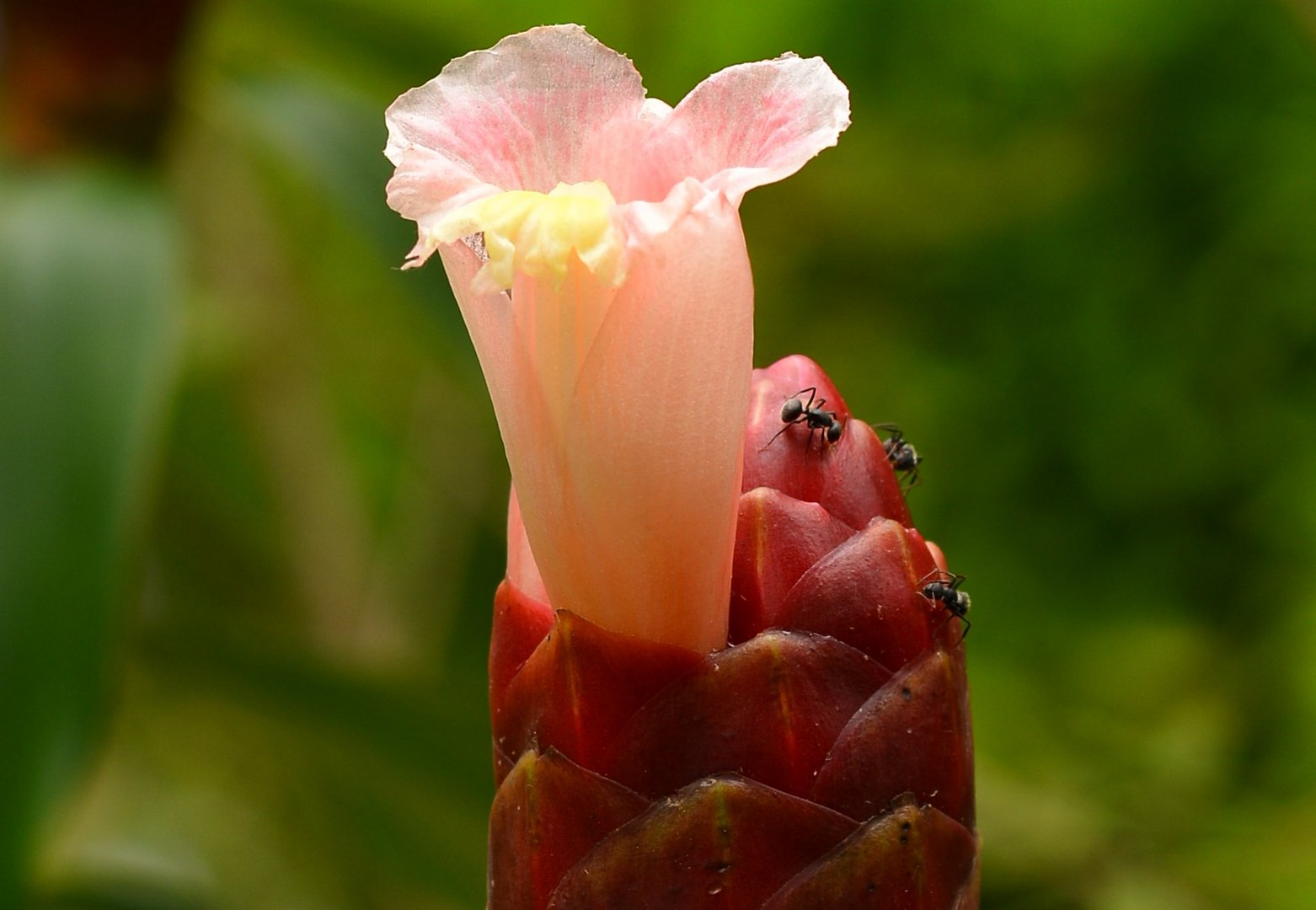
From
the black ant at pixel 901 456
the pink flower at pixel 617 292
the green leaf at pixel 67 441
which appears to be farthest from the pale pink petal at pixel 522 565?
the green leaf at pixel 67 441

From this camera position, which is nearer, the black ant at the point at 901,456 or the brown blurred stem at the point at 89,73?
the black ant at the point at 901,456

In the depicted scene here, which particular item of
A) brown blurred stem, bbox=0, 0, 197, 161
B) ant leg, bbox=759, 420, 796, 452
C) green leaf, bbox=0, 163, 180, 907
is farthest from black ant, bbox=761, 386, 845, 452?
brown blurred stem, bbox=0, 0, 197, 161

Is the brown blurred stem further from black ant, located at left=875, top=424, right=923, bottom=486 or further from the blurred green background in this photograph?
black ant, located at left=875, top=424, right=923, bottom=486

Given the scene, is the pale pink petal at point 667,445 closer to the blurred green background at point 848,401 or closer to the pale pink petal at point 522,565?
the pale pink petal at point 522,565

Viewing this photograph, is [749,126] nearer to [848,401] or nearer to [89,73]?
[89,73]

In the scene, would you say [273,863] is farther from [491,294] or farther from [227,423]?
[491,294]

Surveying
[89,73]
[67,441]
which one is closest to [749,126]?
[67,441]

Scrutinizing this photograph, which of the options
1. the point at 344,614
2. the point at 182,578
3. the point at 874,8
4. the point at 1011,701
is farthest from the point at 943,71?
the point at 182,578
